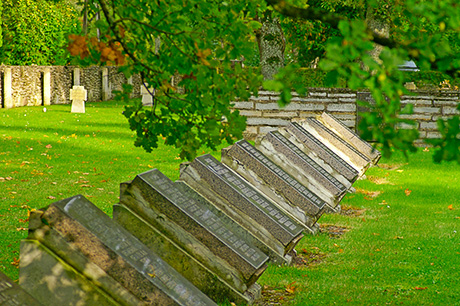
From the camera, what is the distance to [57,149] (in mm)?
14852

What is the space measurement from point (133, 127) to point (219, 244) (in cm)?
127

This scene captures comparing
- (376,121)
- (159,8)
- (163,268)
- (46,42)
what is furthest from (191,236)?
(46,42)

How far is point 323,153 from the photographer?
1081 cm

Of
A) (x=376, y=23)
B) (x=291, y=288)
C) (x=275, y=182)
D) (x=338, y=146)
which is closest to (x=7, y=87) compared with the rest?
(x=376, y=23)

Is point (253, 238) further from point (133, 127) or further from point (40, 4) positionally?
point (40, 4)

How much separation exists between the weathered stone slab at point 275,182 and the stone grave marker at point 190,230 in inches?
90.6

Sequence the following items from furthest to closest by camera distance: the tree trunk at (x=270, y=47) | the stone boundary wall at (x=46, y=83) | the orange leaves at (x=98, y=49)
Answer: the stone boundary wall at (x=46, y=83)
the tree trunk at (x=270, y=47)
the orange leaves at (x=98, y=49)

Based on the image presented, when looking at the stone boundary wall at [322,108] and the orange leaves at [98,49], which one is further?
the stone boundary wall at [322,108]

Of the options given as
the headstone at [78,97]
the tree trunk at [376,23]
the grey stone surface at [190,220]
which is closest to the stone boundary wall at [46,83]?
the headstone at [78,97]

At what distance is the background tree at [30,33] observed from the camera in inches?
1223

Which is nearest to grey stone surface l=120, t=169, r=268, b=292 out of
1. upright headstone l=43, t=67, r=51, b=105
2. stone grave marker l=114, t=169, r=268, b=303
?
stone grave marker l=114, t=169, r=268, b=303

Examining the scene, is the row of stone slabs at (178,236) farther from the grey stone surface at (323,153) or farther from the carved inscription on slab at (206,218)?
the grey stone surface at (323,153)

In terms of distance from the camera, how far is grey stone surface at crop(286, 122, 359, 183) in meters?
10.7

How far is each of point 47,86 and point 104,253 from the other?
2613 centimetres
